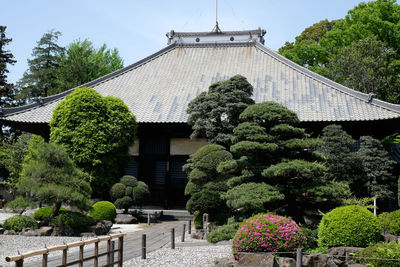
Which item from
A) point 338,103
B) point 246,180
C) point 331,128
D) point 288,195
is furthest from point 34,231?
point 338,103

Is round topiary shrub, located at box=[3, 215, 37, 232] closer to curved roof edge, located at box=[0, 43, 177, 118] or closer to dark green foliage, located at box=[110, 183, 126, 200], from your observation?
dark green foliage, located at box=[110, 183, 126, 200]

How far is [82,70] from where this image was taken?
3138 centimetres

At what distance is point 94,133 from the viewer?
634 inches

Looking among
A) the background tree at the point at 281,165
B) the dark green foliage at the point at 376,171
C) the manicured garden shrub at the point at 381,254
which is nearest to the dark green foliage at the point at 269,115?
the background tree at the point at 281,165

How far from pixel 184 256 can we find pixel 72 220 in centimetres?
494

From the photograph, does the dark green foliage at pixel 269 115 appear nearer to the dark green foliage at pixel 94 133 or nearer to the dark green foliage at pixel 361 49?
the dark green foliage at pixel 94 133

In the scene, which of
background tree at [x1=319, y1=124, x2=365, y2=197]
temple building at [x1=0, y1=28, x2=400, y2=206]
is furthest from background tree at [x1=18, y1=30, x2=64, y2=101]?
background tree at [x1=319, y1=124, x2=365, y2=197]

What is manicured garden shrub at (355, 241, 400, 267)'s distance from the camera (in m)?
6.69

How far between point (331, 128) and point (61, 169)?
377 inches

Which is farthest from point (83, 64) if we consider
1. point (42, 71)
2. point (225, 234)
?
point (225, 234)

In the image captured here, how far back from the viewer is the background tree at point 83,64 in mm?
31188

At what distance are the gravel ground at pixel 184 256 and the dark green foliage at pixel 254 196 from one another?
1118mm

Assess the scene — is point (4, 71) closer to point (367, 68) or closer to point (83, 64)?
point (83, 64)

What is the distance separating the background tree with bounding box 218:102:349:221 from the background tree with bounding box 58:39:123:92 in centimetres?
2327
